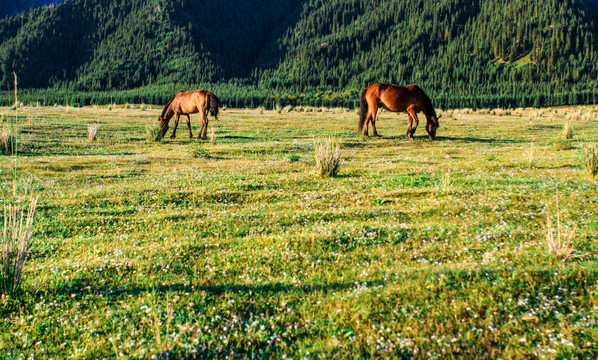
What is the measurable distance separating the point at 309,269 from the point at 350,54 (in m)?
184

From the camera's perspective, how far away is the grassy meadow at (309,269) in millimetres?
4277

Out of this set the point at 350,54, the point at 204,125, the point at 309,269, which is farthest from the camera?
the point at 350,54

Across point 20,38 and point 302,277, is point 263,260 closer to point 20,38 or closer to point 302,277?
point 302,277

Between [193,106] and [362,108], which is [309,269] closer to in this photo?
[362,108]

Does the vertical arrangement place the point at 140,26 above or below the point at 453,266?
above

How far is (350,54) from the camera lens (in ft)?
587

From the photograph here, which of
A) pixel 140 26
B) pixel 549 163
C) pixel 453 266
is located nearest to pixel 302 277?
pixel 453 266

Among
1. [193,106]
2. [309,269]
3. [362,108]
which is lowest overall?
[309,269]

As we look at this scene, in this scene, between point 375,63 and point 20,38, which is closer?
point 375,63

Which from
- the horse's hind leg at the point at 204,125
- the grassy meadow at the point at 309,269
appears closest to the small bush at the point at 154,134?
the horse's hind leg at the point at 204,125

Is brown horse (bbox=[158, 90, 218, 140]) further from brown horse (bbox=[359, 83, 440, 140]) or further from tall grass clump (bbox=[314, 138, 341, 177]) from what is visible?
tall grass clump (bbox=[314, 138, 341, 177])

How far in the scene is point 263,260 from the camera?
660 cm

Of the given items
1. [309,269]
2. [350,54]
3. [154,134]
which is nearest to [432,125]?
[154,134]

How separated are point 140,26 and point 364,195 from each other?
202750 mm
